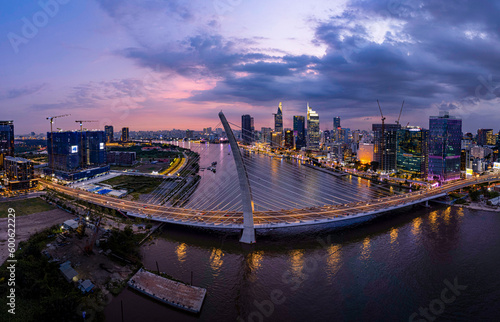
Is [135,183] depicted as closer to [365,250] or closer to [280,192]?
[280,192]

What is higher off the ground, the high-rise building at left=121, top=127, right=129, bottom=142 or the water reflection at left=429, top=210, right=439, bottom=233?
the high-rise building at left=121, top=127, right=129, bottom=142

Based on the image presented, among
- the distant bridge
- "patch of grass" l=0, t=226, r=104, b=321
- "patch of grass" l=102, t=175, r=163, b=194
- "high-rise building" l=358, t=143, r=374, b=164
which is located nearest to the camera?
"patch of grass" l=0, t=226, r=104, b=321

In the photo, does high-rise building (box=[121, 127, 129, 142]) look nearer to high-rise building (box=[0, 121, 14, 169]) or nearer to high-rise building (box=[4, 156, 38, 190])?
high-rise building (box=[0, 121, 14, 169])

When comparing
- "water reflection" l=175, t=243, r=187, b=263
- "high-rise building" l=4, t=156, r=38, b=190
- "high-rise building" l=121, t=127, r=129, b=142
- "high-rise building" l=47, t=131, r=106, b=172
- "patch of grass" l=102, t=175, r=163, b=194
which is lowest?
"water reflection" l=175, t=243, r=187, b=263

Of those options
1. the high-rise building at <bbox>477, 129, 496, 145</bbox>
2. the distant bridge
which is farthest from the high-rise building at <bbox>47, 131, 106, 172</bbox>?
the high-rise building at <bbox>477, 129, 496, 145</bbox>

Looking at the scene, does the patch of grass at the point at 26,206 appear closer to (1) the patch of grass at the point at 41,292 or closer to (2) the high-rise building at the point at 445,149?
(1) the patch of grass at the point at 41,292

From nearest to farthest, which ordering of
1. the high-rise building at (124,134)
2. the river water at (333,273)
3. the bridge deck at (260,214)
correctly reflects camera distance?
the river water at (333,273), the bridge deck at (260,214), the high-rise building at (124,134)

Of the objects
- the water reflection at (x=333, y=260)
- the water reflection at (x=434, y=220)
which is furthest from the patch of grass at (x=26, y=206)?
the water reflection at (x=434, y=220)
